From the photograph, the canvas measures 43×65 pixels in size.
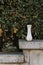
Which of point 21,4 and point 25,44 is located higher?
point 21,4

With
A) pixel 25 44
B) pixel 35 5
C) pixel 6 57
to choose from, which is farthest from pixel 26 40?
pixel 35 5

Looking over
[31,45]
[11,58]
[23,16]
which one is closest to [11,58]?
[11,58]

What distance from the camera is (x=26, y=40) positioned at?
12.4 feet

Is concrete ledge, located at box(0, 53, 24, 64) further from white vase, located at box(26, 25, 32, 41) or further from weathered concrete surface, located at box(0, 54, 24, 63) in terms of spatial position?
white vase, located at box(26, 25, 32, 41)

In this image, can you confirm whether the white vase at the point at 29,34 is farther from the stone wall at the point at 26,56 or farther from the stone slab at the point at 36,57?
the stone slab at the point at 36,57

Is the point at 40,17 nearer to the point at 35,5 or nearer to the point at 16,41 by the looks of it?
the point at 35,5

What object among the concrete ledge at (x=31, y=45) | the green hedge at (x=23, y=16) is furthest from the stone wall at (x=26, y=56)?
the green hedge at (x=23, y=16)

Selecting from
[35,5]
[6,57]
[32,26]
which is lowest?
[6,57]

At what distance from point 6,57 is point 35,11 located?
38.2 inches

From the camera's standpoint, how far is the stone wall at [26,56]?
366 cm

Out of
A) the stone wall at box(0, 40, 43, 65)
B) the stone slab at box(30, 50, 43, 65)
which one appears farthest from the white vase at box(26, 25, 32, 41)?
the stone slab at box(30, 50, 43, 65)

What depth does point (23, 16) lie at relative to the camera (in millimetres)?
3977

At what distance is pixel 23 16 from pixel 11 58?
0.76 meters

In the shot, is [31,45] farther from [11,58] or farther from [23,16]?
[23,16]
